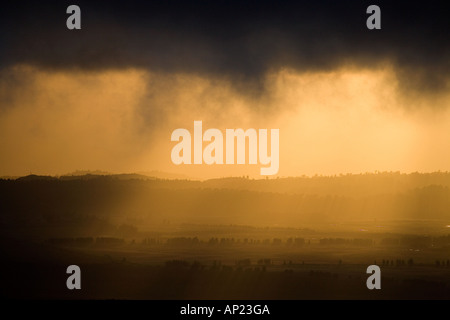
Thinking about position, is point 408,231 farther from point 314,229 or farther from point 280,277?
point 280,277

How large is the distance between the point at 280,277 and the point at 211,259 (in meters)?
20.4

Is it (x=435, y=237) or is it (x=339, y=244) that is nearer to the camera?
(x=339, y=244)

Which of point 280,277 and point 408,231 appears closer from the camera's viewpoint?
point 280,277

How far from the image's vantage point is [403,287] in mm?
61656

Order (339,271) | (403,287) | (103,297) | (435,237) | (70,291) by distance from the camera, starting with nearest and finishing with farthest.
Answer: (103,297) < (70,291) < (403,287) < (339,271) < (435,237)

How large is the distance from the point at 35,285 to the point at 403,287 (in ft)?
129

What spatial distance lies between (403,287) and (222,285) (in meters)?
20.0

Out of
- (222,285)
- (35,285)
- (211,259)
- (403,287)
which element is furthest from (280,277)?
(35,285)

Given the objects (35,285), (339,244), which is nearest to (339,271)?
(35,285)

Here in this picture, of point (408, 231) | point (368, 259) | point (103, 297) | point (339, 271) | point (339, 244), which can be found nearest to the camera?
point (103, 297)

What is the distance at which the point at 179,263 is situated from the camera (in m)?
75.2

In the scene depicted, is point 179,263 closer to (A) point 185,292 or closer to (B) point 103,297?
(A) point 185,292

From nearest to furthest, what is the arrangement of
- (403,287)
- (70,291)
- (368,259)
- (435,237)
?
(70,291)
(403,287)
(368,259)
(435,237)

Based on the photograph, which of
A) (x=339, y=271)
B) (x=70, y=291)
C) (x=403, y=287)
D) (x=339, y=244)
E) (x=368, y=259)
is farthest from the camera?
(x=339, y=244)
